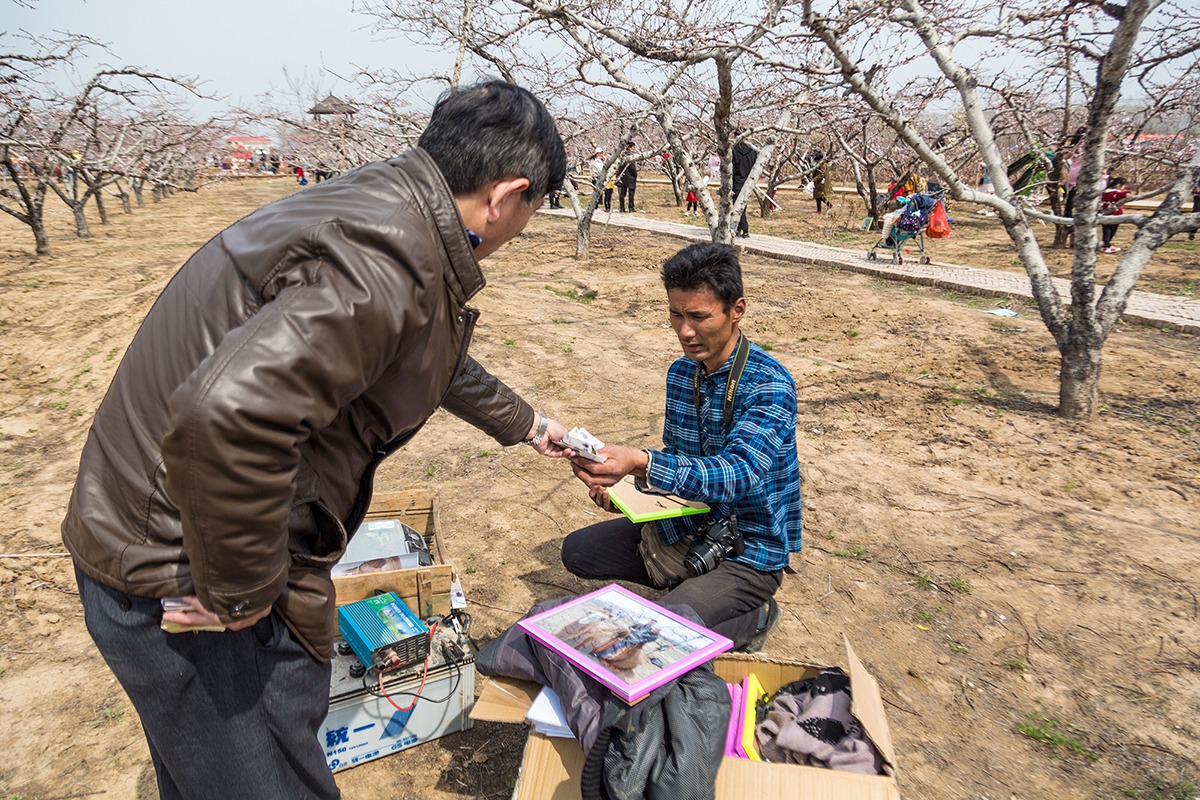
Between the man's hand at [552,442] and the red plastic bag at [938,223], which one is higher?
the red plastic bag at [938,223]

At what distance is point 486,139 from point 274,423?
25.4 inches

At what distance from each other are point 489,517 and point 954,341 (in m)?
5.97

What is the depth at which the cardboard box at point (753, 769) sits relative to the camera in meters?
1.76

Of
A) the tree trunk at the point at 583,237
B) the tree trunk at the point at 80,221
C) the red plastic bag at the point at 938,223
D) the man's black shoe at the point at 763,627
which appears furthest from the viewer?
the tree trunk at the point at 80,221

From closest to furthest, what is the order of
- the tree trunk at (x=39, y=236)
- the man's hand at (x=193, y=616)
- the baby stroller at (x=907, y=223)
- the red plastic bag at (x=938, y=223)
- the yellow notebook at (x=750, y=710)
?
the man's hand at (x=193, y=616) → the yellow notebook at (x=750, y=710) → the baby stroller at (x=907, y=223) → the tree trunk at (x=39, y=236) → the red plastic bag at (x=938, y=223)

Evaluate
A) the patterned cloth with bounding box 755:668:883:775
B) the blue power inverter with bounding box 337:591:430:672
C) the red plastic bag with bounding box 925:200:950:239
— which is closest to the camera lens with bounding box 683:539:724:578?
the patterned cloth with bounding box 755:668:883:775

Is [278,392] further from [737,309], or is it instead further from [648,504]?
[737,309]

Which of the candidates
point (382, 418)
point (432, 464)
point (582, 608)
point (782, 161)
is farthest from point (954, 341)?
point (782, 161)

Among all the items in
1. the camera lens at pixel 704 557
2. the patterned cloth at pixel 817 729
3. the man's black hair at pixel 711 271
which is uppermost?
the man's black hair at pixel 711 271

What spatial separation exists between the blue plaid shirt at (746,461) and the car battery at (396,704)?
37.1 inches

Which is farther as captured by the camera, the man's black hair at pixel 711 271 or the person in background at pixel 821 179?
the person in background at pixel 821 179

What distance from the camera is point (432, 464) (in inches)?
199

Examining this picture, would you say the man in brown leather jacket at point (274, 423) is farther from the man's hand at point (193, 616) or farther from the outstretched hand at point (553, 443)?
the outstretched hand at point (553, 443)

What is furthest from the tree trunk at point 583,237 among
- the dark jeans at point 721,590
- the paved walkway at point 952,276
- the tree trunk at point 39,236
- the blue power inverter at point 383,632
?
the blue power inverter at point 383,632
